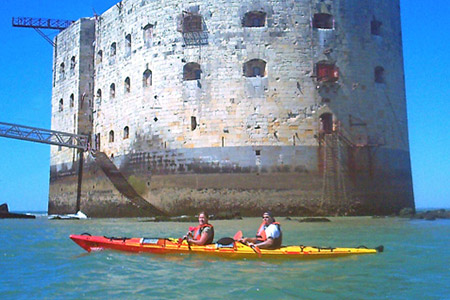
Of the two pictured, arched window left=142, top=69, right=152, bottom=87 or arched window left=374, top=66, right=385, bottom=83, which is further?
arched window left=142, top=69, right=152, bottom=87

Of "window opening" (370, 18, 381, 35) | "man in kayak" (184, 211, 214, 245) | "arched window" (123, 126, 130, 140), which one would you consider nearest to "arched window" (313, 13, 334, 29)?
"window opening" (370, 18, 381, 35)

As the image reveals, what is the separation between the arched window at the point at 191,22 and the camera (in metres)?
23.0

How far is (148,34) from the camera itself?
24.3 meters

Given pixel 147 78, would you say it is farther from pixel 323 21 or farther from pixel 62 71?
pixel 62 71

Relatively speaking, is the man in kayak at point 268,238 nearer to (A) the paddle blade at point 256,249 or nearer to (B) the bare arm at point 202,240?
(A) the paddle blade at point 256,249

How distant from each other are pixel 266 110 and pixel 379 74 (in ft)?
18.2

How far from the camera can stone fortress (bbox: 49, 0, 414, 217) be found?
21.5 m

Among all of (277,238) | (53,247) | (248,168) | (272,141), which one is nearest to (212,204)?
(248,168)

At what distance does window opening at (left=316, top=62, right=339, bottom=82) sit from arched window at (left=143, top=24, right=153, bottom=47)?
24.4ft

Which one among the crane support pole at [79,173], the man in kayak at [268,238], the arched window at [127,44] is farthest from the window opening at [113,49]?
the man in kayak at [268,238]

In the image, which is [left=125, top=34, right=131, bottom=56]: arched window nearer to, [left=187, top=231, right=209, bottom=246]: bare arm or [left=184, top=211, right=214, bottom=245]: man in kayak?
[left=184, top=211, right=214, bottom=245]: man in kayak

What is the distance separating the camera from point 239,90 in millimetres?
21984

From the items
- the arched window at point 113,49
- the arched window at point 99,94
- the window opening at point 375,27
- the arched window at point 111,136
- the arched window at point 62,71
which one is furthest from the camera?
the arched window at point 62,71

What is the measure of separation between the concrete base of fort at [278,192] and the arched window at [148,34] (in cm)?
573
